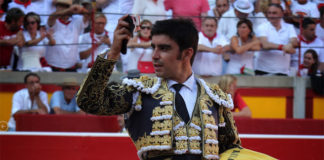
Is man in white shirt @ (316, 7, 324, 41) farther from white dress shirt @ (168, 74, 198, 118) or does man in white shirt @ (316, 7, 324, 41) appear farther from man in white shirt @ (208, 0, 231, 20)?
white dress shirt @ (168, 74, 198, 118)

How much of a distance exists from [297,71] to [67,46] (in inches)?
108

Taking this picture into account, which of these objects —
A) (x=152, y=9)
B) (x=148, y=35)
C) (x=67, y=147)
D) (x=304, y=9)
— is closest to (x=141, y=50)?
(x=148, y=35)

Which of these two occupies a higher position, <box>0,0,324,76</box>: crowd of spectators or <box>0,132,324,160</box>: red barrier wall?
<box>0,0,324,76</box>: crowd of spectators

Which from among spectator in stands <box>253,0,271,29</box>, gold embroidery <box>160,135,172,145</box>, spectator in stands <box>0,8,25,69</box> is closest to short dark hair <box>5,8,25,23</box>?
spectator in stands <box>0,8,25,69</box>

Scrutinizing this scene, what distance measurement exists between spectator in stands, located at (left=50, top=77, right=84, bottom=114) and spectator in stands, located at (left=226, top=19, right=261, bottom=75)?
180 centimetres

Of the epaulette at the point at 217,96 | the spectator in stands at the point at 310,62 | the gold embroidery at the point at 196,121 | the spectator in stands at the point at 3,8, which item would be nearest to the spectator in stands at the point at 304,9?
the spectator in stands at the point at 310,62

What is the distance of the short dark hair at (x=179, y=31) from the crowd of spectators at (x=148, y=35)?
3.22 m

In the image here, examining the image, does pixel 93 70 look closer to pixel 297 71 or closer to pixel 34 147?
pixel 34 147

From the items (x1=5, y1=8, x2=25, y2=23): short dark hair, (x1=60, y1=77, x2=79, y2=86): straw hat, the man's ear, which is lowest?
(x1=60, y1=77, x2=79, y2=86): straw hat

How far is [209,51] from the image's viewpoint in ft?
19.2

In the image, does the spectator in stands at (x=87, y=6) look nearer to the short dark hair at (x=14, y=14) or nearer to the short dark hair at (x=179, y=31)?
the short dark hair at (x=14, y=14)

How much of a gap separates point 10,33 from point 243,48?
102 inches

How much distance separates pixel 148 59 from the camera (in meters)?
5.73

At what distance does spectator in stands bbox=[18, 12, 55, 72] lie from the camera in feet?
18.9
